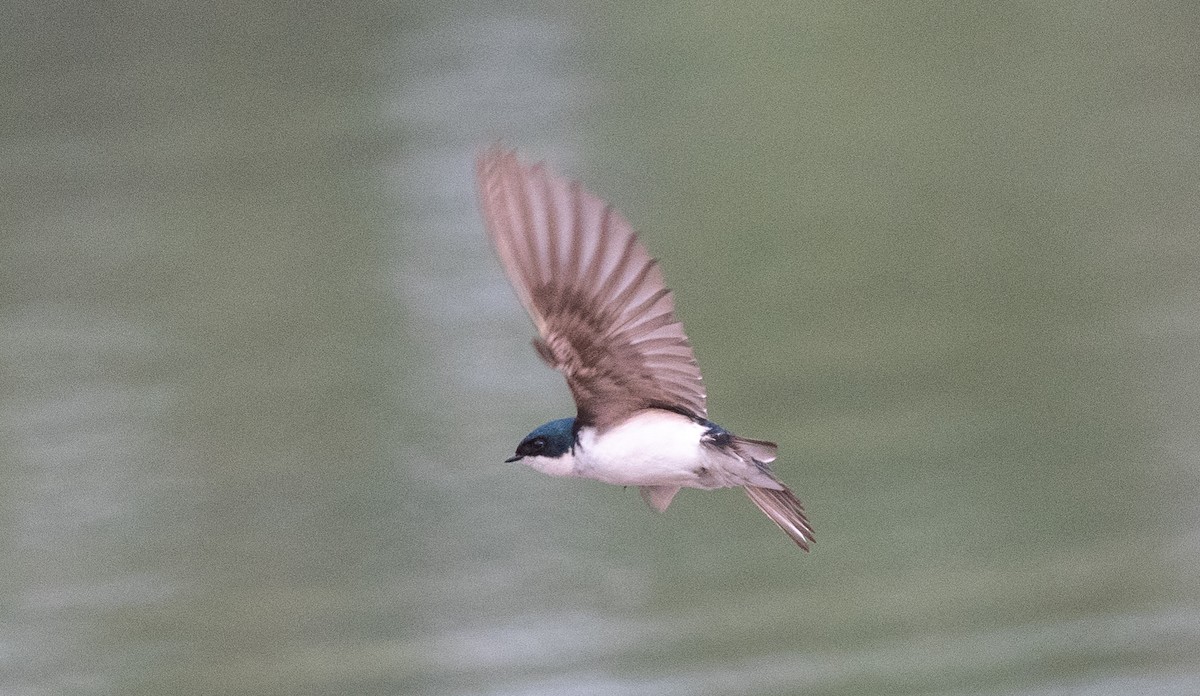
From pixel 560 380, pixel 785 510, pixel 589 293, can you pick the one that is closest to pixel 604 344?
pixel 589 293

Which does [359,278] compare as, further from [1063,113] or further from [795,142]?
[1063,113]

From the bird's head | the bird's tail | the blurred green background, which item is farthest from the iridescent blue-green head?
the blurred green background

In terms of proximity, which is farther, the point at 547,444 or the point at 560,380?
the point at 560,380

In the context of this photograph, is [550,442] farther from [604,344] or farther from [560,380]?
[560,380]

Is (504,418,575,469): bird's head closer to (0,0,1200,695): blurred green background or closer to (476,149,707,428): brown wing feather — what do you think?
(476,149,707,428): brown wing feather

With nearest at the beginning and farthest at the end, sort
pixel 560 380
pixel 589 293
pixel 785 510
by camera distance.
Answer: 1. pixel 589 293
2. pixel 785 510
3. pixel 560 380

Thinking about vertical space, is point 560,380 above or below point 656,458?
above
